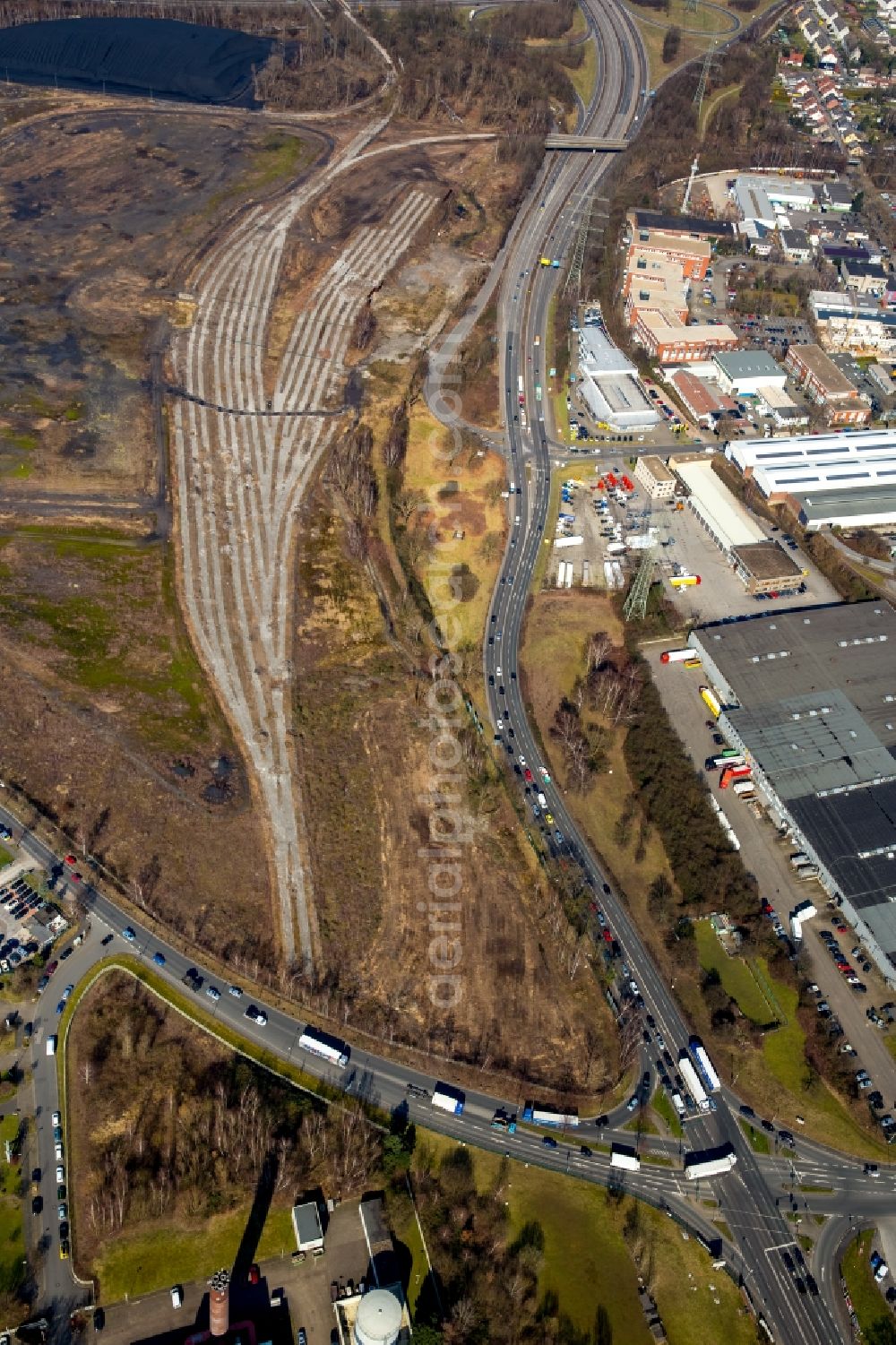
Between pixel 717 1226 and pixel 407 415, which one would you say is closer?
pixel 717 1226

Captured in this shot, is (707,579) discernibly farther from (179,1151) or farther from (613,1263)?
(179,1151)

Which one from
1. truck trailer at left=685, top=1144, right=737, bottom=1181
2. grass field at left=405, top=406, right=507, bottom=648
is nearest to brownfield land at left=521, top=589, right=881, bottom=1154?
truck trailer at left=685, top=1144, right=737, bottom=1181

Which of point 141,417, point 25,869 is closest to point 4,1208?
point 25,869

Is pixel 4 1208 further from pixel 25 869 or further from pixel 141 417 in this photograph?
pixel 141 417

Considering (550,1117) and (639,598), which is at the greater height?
(639,598)

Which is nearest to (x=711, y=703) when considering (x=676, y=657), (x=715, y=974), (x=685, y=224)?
(x=676, y=657)

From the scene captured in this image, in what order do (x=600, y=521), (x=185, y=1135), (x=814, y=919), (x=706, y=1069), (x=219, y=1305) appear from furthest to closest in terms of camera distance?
(x=600, y=521) < (x=814, y=919) < (x=706, y=1069) < (x=185, y=1135) < (x=219, y=1305)

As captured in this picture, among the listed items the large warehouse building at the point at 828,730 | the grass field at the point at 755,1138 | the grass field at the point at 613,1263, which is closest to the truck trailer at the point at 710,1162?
the grass field at the point at 755,1138
